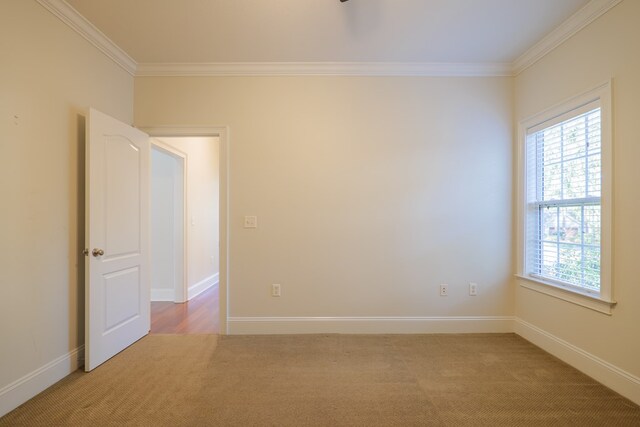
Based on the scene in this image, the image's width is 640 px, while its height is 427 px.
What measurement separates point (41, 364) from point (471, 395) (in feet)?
9.48

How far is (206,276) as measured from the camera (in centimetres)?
491

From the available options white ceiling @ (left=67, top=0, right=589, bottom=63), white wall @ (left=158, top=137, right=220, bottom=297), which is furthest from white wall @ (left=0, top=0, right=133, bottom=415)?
white wall @ (left=158, top=137, right=220, bottom=297)

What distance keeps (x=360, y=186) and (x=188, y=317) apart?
100.0 inches

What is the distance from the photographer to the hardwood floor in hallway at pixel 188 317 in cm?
308

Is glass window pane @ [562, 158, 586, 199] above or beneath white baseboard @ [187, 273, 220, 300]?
above

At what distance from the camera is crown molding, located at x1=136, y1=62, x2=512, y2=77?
9.45 ft

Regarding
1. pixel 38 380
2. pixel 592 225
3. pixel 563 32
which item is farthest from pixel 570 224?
pixel 38 380

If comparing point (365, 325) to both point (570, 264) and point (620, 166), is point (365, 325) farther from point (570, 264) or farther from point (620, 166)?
point (620, 166)

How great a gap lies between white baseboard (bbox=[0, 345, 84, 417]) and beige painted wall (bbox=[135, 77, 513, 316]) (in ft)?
3.99

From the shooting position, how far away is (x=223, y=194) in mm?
2904

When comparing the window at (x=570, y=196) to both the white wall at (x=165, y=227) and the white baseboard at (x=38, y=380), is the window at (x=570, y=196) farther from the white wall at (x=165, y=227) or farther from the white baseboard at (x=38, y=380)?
the white wall at (x=165, y=227)

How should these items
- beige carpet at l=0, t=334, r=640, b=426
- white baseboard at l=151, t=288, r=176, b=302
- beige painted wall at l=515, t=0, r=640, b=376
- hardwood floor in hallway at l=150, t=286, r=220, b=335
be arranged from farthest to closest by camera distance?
white baseboard at l=151, t=288, r=176, b=302 < hardwood floor in hallway at l=150, t=286, r=220, b=335 < beige painted wall at l=515, t=0, r=640, b=376 < beige carpet at l=0, t=334, r=640, b=426

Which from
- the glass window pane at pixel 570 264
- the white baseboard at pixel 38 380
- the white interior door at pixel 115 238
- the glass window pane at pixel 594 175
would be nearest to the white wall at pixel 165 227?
the white interior door at pixel 115 238

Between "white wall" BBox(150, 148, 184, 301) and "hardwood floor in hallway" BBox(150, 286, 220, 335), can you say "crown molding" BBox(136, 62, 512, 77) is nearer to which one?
"white wall" BBox(150, 148, 184, 301)
